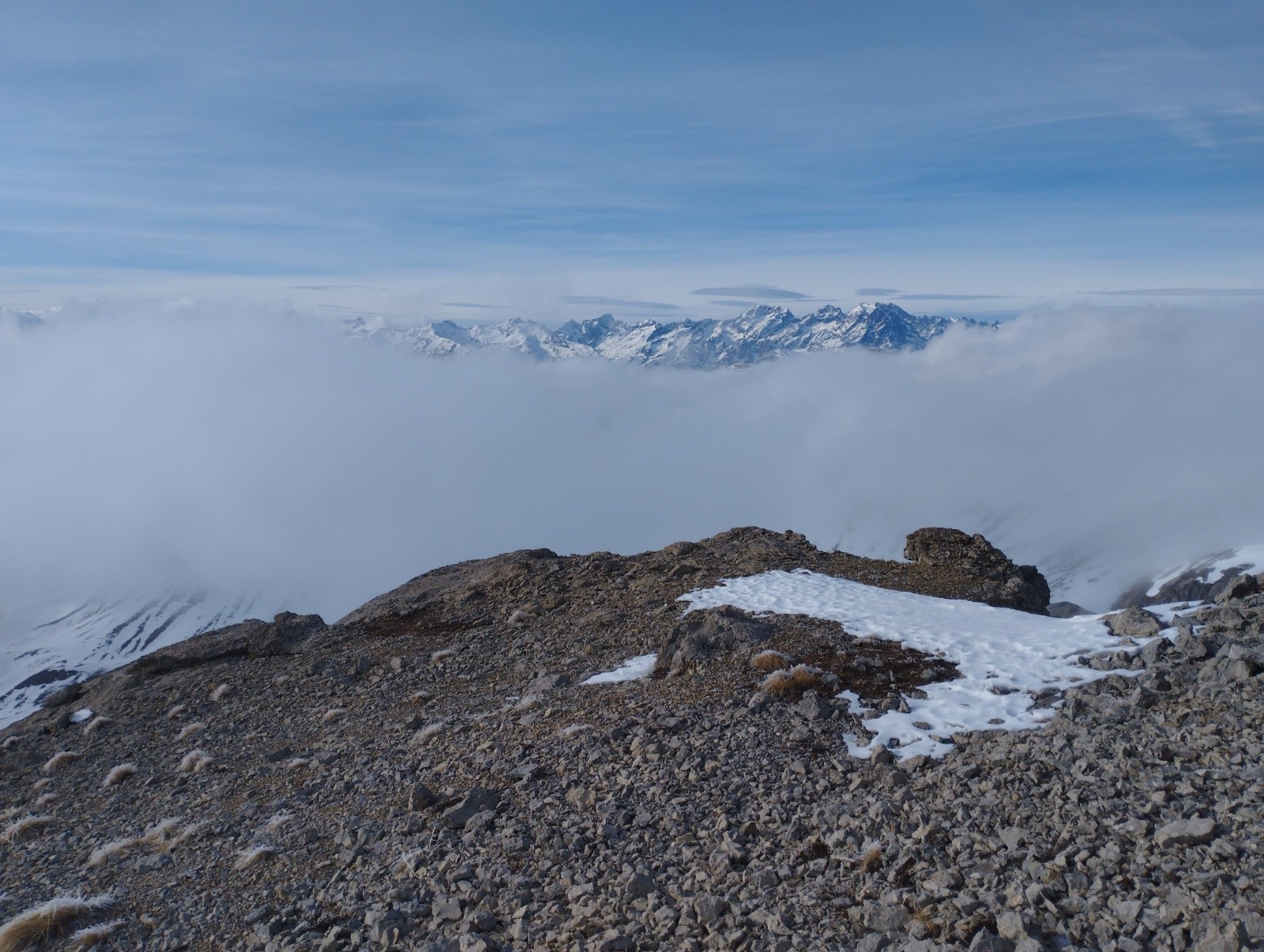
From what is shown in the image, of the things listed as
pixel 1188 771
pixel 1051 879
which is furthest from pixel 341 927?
pixel 1188 771

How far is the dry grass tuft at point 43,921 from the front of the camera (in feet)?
38.5

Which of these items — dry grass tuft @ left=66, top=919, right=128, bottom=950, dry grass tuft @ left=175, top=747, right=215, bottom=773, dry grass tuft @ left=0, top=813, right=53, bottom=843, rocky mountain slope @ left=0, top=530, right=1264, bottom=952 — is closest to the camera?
rocky mountain slope @ left=0, top=530, right=1264, bottom=952

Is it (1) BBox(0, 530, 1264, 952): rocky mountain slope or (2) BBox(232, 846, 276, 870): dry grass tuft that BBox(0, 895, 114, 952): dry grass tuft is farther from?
(2) BBox(232, 846, 276, 870): dry grass tuft

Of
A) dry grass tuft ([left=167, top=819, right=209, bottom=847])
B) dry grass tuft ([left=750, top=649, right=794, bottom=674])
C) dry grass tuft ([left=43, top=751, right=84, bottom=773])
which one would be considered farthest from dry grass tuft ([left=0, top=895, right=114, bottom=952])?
dry grass tuft ([left=750, top=649, right=794, bottom=674])

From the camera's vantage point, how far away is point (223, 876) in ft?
42.2

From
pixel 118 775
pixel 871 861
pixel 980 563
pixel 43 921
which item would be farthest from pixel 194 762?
pixel 980 563

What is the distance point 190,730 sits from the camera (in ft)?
66.8

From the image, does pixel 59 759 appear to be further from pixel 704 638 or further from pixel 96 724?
pixel 704 638

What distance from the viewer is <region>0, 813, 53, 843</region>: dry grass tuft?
15953 millimetres

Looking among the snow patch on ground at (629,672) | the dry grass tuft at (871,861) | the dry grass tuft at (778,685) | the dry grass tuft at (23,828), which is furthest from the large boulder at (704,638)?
the dry grass tuft at (23,828)

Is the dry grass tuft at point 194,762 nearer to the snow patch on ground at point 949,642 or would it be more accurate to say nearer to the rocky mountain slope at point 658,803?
the rocky mountain slope at point 658,803

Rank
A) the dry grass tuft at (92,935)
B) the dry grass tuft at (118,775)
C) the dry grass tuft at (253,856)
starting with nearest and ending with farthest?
the dry grass tuft at (92,935) → the dry grass tuft at (253,856) → the dry grass tuft at (118,775)

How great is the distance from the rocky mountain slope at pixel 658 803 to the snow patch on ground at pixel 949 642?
378 mm

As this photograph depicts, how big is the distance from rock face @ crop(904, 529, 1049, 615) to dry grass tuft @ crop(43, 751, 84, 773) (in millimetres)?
25674
